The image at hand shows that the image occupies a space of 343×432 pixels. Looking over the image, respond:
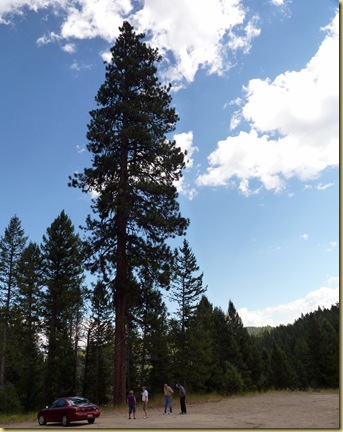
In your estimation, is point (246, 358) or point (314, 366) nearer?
point (314, 366)

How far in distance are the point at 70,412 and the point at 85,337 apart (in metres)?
33.7

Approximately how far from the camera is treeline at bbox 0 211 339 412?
3388 cm

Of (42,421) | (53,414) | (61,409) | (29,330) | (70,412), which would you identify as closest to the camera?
(70,412)

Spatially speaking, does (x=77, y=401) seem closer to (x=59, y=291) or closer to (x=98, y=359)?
(x=59, y=291)

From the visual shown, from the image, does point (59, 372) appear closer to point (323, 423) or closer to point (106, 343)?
point (106, 343)

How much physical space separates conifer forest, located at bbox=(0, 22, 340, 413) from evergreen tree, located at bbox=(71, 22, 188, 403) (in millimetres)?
64

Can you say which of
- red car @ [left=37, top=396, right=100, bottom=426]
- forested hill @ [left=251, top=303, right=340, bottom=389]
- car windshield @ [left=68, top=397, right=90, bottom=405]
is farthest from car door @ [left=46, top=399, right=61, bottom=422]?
forested hill @ [left=251, top=303, right=340, bottom=389]

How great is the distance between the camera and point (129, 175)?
24219 mm

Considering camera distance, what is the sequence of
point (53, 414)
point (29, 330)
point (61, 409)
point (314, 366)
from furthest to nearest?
point (314, 366) → point (29, 330) → point (53, 414) → point (61, 409)

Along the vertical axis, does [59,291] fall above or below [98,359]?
above

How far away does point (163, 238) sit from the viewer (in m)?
23.4

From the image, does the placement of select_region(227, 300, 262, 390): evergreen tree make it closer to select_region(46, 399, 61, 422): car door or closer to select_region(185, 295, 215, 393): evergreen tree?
select_region(185, 295, 215, 393): evergreen tree

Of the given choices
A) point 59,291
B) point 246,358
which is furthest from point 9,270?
point 246,358

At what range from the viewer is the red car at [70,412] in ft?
58.5
